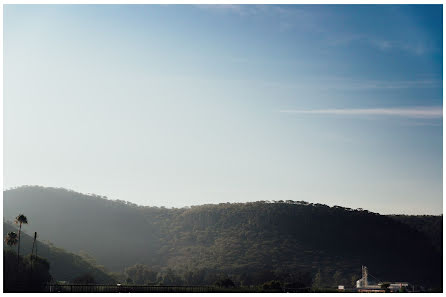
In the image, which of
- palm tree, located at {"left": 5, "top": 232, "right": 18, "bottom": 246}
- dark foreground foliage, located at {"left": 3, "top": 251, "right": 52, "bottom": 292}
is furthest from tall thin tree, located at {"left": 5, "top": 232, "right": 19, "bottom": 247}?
dark foreground foliage, located at {"left": 3, "top": 251, "right": 52, "bottom": 292}

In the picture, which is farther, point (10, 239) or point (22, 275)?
point (10, 239)

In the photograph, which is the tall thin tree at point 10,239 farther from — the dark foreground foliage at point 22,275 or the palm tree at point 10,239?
the dark foreground foliage at point 22,275

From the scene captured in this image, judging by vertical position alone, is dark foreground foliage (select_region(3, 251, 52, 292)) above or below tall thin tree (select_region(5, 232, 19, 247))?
below

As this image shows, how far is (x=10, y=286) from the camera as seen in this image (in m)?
96.8

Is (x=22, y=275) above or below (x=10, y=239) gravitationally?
below

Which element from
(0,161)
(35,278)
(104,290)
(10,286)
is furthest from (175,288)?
(0,161)

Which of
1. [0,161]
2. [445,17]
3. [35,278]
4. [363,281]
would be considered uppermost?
[445,17]

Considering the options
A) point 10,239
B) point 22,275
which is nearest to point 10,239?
point 10,239

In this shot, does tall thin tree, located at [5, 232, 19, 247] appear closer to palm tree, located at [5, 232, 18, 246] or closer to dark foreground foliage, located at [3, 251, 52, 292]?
palm tree, located at [5, 232, 18, 246]

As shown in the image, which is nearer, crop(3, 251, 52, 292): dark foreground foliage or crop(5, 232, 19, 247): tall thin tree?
crop(3, 251, 52, 292): dark foreground foliage

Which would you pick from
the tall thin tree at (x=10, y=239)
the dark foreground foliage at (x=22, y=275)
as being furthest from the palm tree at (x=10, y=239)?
the dark foreground foliage at (x=22, y=275)

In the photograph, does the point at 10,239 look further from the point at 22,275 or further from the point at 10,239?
the point at 22,275
